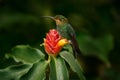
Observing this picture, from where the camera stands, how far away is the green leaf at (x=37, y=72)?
89.2 inches

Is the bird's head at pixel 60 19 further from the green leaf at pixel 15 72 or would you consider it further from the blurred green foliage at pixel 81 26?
the blurred green foliage at pixel 81 26

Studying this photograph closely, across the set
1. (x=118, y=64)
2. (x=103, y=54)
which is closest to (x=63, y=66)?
(x=103, y=54)

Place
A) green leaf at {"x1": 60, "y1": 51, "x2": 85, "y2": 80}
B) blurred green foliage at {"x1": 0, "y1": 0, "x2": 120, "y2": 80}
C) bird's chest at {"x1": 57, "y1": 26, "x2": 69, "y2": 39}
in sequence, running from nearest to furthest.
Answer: green leaf at {"x1": 60, "y1": 51, "x2": 85, "y2": 80} < bird's chest at {"x1": 57, "y1": 26, "x2": 69, "y2": 39} < blurred green foliage at {"x1": 0, "y1": 0, "x2": 120, "y2": 80}

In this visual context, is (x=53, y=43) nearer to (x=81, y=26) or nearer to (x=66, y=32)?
(x=66, y=32)

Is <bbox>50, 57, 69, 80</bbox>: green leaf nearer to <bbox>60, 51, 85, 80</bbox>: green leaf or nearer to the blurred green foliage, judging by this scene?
<bbox>60, 51, 85, 80</bbox>: green leaf

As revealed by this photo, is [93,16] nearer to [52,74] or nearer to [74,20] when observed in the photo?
[74,20]

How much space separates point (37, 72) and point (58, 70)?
0.36 ft

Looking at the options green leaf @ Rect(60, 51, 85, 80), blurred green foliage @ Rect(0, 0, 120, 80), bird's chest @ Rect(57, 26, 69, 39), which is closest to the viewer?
green leaf @ Rect(60, 51, 85, 80)

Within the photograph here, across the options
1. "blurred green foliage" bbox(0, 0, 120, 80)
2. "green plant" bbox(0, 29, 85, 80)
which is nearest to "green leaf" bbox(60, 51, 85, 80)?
"green plant" bbox(0, 29, 85, 80)

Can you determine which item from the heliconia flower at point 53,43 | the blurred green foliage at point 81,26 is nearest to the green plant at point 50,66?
the heliconia flower at point 53,43

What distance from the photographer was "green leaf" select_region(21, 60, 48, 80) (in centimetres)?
226

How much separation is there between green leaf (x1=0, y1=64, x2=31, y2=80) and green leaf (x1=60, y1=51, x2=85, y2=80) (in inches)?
7.7

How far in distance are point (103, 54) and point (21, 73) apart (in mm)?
2268

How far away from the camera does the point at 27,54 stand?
252 centimetres
